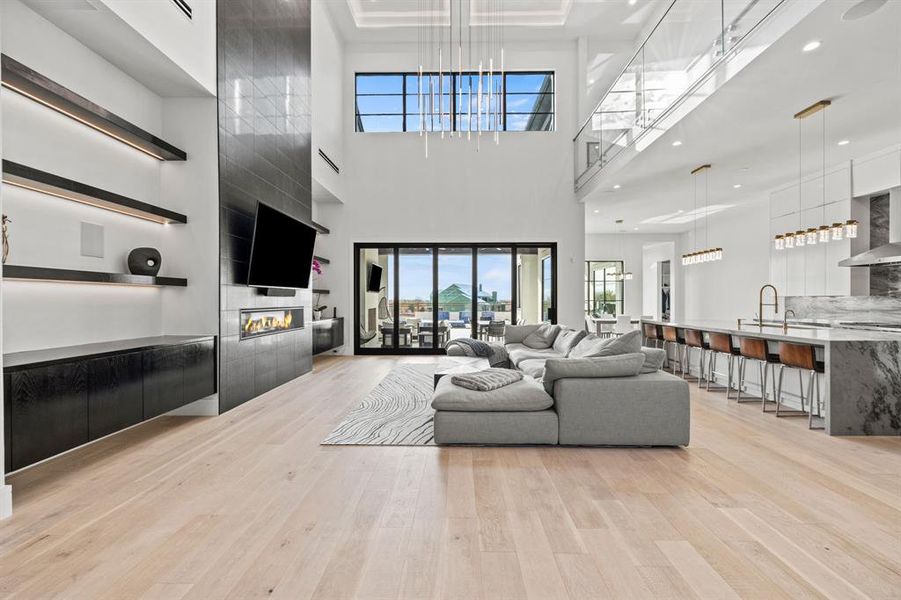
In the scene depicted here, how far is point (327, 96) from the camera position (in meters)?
8.48

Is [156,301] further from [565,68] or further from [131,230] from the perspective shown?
[565,68]

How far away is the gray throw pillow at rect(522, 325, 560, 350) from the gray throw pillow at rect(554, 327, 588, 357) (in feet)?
0.55

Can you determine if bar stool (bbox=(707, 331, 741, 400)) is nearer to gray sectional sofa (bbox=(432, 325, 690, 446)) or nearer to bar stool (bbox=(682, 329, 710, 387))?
bar stool (bbox=(682, 329, 710, 387))

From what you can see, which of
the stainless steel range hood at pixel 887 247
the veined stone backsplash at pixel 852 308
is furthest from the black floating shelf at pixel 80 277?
the veined stone backsplash at pixel 852 308

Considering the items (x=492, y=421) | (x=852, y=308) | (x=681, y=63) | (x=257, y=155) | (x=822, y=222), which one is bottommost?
(x=492, y=421)

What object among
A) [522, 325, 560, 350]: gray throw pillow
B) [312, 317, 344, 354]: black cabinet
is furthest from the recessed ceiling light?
[312, 317, 344, 354]: black cabinet

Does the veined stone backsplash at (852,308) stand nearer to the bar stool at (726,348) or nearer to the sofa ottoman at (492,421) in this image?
the bar stool at (726,348)

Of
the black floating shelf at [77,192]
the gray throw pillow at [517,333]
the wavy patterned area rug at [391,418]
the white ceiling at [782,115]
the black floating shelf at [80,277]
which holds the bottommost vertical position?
the wavy patterned area rug at [391,418]

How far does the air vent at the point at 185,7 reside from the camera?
3930 mm

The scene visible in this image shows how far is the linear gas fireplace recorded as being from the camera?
16.8 feet

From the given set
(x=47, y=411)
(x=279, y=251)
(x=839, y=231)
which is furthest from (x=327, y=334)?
(x=839, y=231)

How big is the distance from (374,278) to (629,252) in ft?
25.5

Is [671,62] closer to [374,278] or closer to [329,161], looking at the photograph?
[329,161]

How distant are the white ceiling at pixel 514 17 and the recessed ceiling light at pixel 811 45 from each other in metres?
5.87
